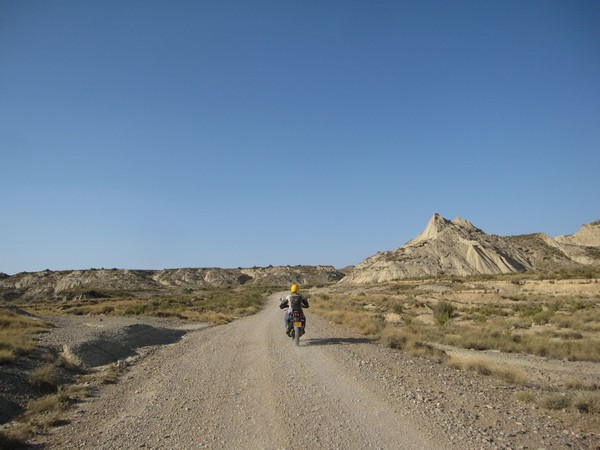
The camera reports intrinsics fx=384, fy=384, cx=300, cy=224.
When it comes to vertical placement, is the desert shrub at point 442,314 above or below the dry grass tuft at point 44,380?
below

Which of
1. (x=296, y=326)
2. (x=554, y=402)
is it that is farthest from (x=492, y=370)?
(x=296, y=326)

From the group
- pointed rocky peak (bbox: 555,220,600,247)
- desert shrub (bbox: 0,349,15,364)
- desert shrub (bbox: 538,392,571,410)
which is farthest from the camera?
pointed rocky peak (bbox: 555,220,600,247)

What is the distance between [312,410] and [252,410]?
46.6 inches

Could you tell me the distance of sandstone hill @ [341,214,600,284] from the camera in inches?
3445

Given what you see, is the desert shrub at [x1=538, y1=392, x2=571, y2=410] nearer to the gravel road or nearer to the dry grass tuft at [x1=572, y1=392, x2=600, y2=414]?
the dry grass tuft at [x1=572, y1=392, x2=600, y2=414]

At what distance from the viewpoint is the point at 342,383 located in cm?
887

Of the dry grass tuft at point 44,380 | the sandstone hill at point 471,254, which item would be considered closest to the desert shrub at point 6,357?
the dry grass tuft at point 44,380

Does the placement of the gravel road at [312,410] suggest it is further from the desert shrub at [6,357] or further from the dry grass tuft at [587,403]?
the desert shrub at [6,357]

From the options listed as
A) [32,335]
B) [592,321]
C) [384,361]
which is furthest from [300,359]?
[592,321]

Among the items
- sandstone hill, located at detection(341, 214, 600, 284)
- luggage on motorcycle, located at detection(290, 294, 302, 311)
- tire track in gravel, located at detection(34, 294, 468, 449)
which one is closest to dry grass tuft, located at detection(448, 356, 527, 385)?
tire track in gravel, located at detection(34, 294, 468, 449)

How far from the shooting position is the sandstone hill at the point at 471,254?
87.5 meters

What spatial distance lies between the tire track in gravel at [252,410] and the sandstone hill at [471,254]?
80880 millimetres

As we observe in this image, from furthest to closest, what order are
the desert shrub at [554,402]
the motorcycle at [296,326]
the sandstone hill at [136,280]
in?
the sandstone hill at [136,280], the motorcycle at [296,326], the desert shrub at [554,402]

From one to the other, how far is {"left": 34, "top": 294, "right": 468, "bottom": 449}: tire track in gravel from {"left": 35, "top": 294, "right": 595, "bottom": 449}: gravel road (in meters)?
0.02
